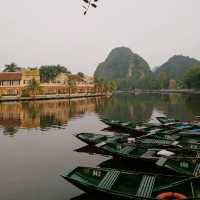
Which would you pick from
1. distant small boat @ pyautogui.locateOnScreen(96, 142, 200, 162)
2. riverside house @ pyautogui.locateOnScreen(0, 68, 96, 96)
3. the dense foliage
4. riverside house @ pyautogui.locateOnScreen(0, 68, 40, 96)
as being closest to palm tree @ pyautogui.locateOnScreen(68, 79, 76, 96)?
riverside house @ pyautogui.locateOnScreen(0, 68, 96, 96)

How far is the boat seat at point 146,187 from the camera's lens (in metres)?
13.0

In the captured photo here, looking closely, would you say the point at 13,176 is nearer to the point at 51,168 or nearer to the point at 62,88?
the point at 51,168

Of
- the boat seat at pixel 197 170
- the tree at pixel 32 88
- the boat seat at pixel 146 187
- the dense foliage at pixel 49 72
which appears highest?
the dense foliage at pixel 49 72

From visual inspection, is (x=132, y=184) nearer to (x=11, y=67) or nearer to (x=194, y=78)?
(x=11, y=67)

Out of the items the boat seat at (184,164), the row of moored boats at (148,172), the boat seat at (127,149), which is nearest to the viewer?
the row of moored boats at (148,172)

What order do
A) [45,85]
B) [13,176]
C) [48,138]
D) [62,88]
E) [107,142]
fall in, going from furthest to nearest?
[62,88] < [45,85] < [48,138] < [107,142] < [13,176]

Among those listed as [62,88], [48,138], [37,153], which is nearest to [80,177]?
[37,153]

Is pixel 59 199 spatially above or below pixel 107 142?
below

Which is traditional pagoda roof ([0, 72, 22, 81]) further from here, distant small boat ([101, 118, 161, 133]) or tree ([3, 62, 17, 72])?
distant small boat ([101, 118, 161, 133])

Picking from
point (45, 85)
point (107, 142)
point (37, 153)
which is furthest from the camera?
point (45, 85)

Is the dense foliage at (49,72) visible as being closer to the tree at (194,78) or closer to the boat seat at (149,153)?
the tree at (194,78)

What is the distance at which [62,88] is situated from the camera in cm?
11431

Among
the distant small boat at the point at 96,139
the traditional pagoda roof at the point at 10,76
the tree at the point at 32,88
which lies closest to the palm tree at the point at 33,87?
the tree at the point at 32,88

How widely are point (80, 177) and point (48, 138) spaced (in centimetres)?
1585
